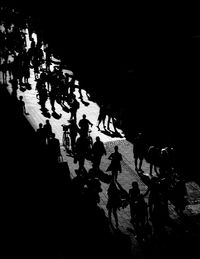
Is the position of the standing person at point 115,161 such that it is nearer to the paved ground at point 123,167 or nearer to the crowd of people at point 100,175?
the crowd of people at point 100,175

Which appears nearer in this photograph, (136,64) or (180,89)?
(180,89)

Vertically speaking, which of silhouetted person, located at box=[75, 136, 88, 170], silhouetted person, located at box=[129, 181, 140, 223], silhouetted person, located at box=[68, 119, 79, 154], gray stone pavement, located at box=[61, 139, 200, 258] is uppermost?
silhouetted person, located at box=[68, 119, 79, 154]

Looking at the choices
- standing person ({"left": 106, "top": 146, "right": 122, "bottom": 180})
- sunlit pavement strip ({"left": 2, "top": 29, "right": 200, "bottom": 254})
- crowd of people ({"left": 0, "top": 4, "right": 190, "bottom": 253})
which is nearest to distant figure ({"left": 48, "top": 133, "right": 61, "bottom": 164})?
crowd of people ({"left": 0, "top": 4, "right": 190, "bottom": 253})

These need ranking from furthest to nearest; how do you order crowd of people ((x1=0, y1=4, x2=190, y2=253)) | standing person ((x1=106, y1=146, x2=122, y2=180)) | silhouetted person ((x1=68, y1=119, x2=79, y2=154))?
1. silhouetted person ((x1=68, y1=119, x2=79, y2=154))
2. standing person ((x1=106, y1=146, x2=122, y2=180))
3. crowd of people ((x1=0, y1=4, x2=190, y2=253))

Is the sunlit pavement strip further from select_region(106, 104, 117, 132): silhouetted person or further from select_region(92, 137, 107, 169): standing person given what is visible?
select_region(92, 137, 107, 169): standing person

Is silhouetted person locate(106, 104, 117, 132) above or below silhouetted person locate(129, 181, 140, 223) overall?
above

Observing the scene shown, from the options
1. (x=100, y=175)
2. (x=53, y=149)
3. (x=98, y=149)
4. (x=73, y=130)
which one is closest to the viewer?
(x=53, y=149)

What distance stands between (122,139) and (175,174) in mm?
3902

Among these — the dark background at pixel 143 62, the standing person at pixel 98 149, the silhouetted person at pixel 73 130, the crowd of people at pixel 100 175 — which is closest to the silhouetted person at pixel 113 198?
the crowd of people at pixel 100 175

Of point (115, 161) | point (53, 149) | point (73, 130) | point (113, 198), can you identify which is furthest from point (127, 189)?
point (73, 130)

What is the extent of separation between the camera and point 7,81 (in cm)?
2239

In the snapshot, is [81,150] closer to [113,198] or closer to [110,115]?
[113,198]

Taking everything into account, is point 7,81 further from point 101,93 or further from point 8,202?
point 8,202

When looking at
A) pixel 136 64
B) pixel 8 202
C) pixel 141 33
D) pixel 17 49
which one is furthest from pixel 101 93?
pixel 8 202
